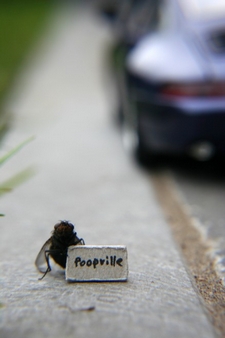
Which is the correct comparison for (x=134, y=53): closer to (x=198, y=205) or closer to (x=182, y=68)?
(x=182, y=68)

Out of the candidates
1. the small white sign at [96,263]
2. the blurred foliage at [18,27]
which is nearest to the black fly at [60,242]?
the small white sign at [96,263]

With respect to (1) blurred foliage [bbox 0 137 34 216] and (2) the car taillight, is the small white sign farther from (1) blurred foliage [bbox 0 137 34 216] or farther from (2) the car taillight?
(2) the car taillight

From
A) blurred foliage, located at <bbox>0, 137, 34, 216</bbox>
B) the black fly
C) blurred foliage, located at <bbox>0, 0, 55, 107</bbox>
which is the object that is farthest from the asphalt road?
blurred foliage, located at <bbox>0, 0, 55, 107</bbox>

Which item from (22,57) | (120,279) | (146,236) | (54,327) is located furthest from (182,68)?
(22,57)

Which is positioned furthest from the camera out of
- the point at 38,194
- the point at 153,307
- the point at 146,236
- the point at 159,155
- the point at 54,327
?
the point at 159,155

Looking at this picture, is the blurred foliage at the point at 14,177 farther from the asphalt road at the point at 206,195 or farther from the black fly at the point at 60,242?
the asphalt road at the point at 206,195

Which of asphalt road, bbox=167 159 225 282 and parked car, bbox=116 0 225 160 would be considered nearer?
asphalt road, bbox=167 159 225 282

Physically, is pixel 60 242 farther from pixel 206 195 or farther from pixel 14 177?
pixel 206 195

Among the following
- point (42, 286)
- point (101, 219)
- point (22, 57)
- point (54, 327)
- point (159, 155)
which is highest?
point (22, 57)
